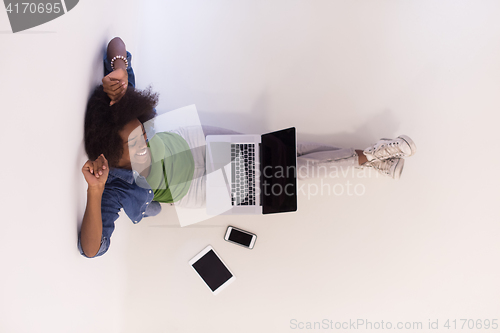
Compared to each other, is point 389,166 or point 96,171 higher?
point 96,171

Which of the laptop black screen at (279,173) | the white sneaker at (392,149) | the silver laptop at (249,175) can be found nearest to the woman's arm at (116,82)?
the silver laptop at (249,175)

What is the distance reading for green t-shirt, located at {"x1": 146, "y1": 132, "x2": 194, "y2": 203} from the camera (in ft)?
4.02

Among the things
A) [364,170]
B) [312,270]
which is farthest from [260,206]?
[364,170]

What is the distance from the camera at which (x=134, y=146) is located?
108 cm

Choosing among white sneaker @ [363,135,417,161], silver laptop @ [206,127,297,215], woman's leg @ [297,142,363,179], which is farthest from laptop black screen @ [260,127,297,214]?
white sneaker @ [363,135,417,161]

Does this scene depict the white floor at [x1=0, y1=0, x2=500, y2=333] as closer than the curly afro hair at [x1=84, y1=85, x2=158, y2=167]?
No

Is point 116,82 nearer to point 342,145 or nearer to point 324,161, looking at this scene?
point 324,161

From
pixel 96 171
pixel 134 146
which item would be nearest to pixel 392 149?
pixel 134 146

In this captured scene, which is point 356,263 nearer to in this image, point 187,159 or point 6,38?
point 187,159

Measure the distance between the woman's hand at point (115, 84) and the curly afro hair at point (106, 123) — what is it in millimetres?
19

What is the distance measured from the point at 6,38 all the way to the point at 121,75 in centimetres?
41

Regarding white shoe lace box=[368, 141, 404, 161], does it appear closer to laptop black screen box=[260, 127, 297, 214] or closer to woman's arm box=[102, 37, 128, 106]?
laptop black screen box=[260, 127, 297, 214]

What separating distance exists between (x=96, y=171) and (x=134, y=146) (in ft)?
0.50

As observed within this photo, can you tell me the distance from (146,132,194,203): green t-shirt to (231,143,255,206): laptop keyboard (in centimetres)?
19
